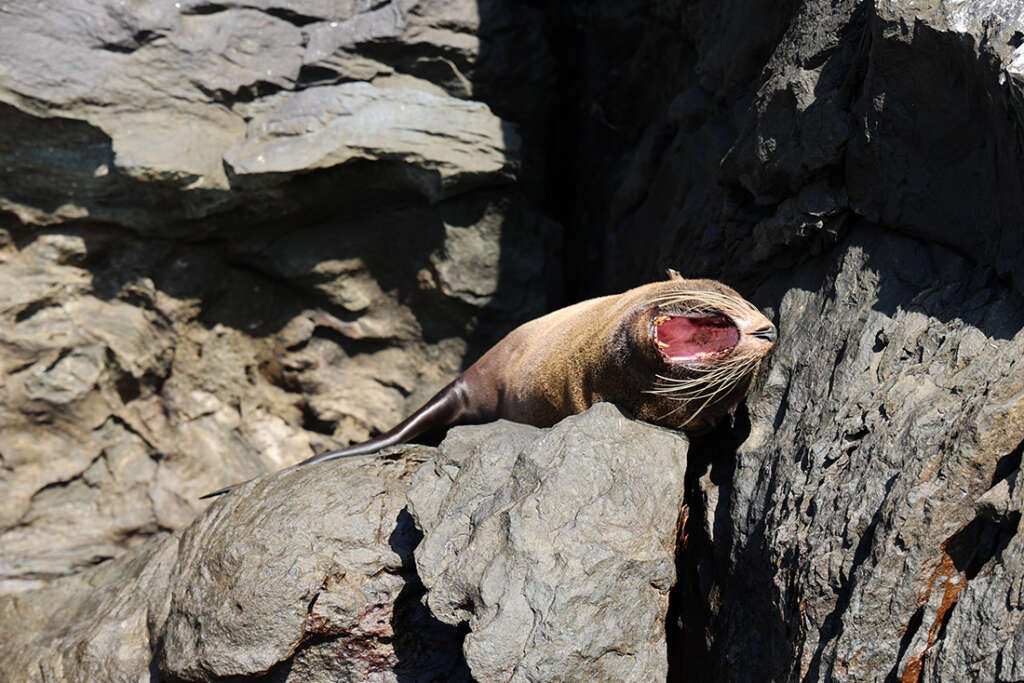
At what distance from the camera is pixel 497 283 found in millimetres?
5363

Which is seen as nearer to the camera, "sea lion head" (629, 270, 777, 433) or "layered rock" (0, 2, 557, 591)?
"sea lion head" (629, 270, 777, 433)

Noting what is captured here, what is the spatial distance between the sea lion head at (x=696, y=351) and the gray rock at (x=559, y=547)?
0.23m

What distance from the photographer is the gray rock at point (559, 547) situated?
272 cm

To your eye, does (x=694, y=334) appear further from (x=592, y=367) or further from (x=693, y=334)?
(x=592, y=367)

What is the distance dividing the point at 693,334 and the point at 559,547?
1.07 metres

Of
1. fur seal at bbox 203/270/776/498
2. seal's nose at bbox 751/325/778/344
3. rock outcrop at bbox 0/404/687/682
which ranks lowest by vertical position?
rock outcrop at bbox 0/404/687/682

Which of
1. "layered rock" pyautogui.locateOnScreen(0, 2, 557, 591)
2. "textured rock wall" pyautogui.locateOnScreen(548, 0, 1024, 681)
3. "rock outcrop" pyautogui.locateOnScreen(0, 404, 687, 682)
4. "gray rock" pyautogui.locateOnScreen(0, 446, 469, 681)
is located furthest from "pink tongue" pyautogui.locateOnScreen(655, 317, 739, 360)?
"layered rock" pyautogui.locateOnScreen(0, 2, 557, 591)

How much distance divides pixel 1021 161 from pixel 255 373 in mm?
4273

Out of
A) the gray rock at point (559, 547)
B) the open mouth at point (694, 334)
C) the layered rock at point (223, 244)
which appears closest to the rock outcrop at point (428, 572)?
the gray rock at point (559, 547)

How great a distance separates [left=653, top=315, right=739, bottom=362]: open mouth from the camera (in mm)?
3434

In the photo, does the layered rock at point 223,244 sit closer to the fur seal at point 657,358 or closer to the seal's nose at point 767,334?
the fur seal at point 657,358

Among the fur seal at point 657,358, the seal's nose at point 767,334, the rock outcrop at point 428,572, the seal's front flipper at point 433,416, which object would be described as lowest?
the seal's front flipper at point 433,416

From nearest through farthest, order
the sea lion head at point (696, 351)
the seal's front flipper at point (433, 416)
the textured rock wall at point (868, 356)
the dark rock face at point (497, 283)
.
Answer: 1. the textured rock wall at point (868, 356)
2. the dark rock face at point (497, 283)
3. the sea lion head at point (696, 351)
4. the seal's front flipper at point (433, 416)

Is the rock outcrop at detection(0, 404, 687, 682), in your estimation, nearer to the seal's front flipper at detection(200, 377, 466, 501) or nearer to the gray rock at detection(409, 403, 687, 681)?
the gray rock at detection(409, 403, 687, 681)
